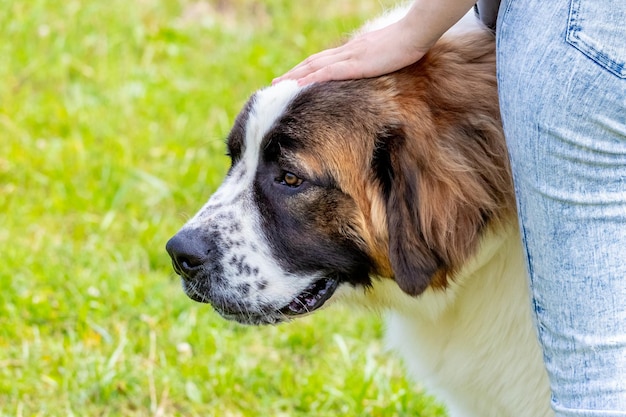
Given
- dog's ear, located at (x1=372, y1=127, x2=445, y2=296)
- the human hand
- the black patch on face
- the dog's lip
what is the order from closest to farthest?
the human hand → dog's ear, located at (x1=372, y1=127, x2=445, y2=296) → the black patch on face → the dog's lip

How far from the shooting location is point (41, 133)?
233 inches

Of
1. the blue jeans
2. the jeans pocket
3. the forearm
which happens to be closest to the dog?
the forearm

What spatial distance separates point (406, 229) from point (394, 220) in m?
0.05

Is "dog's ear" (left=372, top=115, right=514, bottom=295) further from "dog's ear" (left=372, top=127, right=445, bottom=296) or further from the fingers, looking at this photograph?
the fingers

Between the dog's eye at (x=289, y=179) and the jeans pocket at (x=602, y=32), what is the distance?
1.06 m

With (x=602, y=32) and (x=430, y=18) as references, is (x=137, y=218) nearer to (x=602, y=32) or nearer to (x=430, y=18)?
(x=430, y=18)

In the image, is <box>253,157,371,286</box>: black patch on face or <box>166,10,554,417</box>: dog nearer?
<box>166,10,554,417</box>: dog

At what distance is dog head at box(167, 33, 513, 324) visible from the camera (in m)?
2.64

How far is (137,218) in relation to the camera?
206 inches

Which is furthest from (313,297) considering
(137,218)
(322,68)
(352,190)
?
(137,218)

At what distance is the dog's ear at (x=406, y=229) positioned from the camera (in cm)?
267

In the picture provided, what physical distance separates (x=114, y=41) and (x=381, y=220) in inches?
185

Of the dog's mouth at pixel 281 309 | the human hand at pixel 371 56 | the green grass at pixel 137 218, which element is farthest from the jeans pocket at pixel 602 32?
the green grass at pixel 137 218

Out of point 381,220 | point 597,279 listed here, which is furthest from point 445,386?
point 597,279
